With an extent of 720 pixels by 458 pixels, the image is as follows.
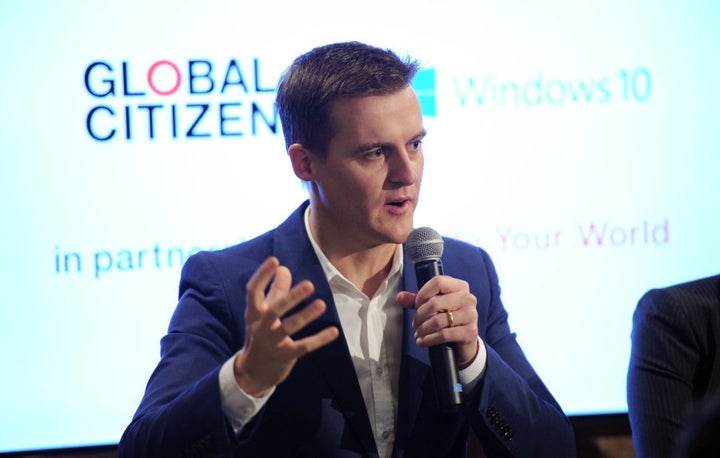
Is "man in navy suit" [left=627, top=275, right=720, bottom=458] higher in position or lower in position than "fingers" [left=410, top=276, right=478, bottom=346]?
lower

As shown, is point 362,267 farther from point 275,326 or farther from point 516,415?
point 275,326

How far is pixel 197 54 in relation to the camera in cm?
297

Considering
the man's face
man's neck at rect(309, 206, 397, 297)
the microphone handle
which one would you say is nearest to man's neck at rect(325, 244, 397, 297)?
man's neck at rect(309, 206, 397, 297)

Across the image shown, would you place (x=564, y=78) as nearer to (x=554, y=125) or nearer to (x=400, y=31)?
(x=554, y=125)

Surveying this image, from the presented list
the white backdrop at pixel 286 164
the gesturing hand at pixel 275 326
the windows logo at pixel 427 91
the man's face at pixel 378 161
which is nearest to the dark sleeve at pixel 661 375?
the man's face at pixel 378 161

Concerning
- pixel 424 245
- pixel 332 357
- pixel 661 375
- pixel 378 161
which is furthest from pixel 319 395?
pixel 661 375

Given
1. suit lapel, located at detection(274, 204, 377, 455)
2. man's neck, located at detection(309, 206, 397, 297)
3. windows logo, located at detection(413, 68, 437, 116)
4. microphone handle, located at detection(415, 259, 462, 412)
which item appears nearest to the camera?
microphone handle, located at detection(415, 259, 462, 412)

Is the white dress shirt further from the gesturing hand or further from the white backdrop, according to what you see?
the white backdrop

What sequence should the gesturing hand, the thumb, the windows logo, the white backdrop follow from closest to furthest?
the gesturing hand → the thumb → the white backdrop → the windows logo

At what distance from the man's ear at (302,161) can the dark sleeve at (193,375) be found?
28cm

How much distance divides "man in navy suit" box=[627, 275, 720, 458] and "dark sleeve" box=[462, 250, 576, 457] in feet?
0.60

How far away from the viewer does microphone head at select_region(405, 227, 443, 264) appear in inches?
77.8

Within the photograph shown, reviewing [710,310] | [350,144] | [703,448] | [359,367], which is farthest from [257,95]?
[703,448]

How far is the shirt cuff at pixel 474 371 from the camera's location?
1.98 meters
